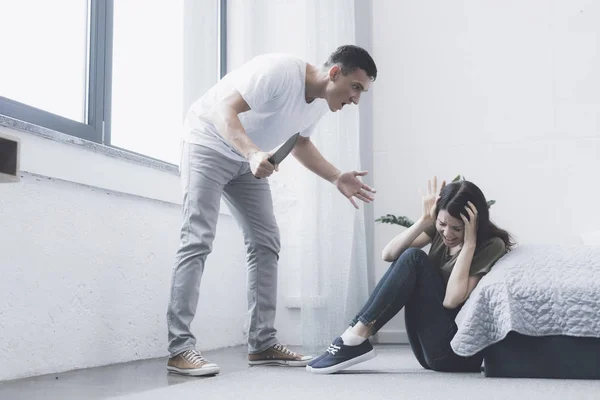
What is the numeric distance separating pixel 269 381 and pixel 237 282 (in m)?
1.58

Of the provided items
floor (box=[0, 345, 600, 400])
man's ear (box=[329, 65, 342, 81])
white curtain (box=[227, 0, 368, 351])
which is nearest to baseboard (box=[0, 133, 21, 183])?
floor (box=[0, 345, 600, 400])

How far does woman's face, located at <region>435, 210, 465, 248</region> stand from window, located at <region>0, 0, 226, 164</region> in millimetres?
1259

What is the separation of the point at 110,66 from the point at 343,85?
93cm

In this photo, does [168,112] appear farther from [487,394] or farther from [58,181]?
[487,394]

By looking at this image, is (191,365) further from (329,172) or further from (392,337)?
(392,337)

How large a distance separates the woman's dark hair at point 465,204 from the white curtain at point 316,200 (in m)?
0.90

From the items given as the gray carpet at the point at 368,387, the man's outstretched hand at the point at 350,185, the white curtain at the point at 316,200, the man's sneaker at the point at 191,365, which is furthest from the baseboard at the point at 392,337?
Answer: the man's sneaker at the point at 191,365

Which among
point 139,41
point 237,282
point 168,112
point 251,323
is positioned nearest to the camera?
point 251,323

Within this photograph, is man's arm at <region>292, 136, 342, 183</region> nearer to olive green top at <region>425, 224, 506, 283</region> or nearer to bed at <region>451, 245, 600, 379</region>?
olive green top at <region>425, 224, 506, 283</region>

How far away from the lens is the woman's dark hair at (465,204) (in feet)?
7.31

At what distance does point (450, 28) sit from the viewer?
386cm

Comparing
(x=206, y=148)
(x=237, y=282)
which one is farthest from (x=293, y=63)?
(x=237, y=282)

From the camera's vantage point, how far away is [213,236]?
235 cm

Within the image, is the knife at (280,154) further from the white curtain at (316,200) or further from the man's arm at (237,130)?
the white curtain at (316,200)
